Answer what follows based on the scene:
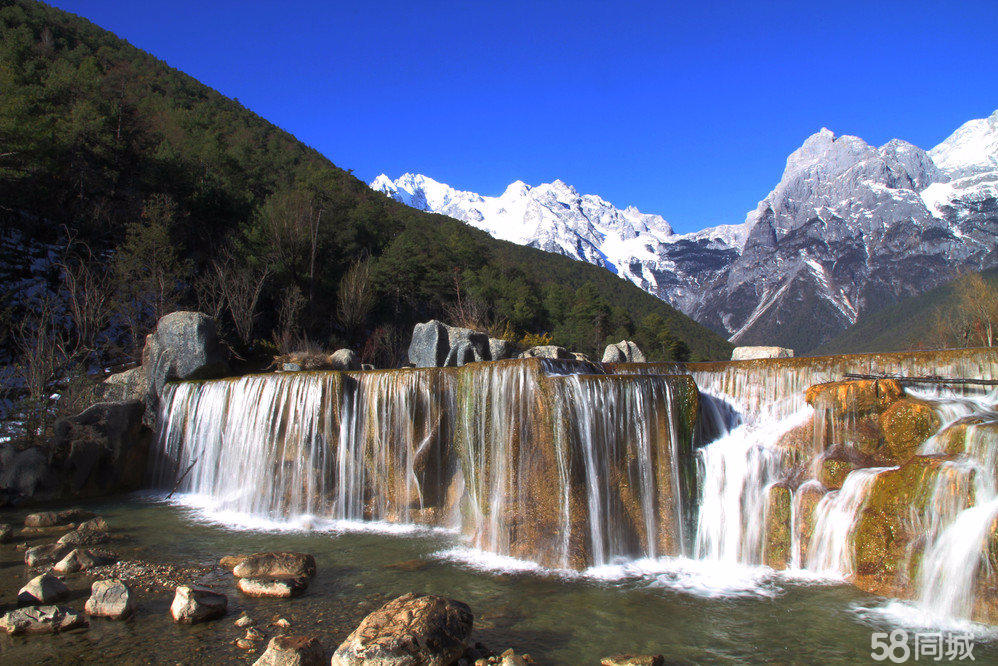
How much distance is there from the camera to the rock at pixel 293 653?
4941mm

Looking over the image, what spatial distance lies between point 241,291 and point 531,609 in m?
22.2

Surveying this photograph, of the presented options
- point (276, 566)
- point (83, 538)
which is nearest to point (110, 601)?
point (276, 566)

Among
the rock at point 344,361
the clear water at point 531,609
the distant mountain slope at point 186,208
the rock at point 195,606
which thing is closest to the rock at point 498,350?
the rock at point 344,361

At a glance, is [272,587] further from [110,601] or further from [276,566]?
[110,601]

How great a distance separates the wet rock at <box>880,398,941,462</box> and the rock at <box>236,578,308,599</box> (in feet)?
28.6

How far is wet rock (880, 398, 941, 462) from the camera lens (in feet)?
27.8

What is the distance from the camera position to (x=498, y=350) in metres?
22.0

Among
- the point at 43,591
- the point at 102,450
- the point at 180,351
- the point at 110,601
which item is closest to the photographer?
the point at 110,601

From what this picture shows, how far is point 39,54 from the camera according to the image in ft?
113

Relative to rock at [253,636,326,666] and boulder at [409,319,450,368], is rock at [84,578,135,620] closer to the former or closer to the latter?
rock at [253,636,326,666]

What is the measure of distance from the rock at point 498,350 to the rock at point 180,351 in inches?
371
